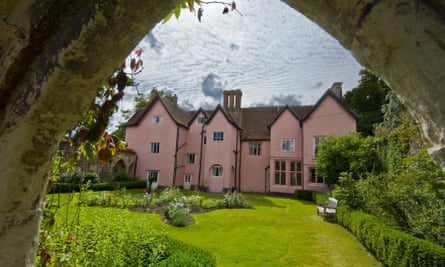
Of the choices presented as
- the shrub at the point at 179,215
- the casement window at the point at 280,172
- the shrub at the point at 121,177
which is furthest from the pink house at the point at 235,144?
the shrub at the point at 179,215

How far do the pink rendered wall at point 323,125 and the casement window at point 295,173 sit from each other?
3.06 ft

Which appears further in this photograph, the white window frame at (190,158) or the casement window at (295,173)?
the white window frame at (190,158)

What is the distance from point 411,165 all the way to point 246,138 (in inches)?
766

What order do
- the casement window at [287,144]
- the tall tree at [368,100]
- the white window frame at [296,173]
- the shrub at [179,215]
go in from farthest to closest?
the tall tree at [368,100] → the casement window at [287,144] → the white window frame at [296,173] → the shrub at [179,215]

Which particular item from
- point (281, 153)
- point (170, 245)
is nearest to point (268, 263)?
point (170, 245)

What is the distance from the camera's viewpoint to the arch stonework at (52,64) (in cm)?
93

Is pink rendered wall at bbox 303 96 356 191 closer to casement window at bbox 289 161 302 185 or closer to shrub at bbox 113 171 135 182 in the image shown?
casement window at bbox 289 161 302 185

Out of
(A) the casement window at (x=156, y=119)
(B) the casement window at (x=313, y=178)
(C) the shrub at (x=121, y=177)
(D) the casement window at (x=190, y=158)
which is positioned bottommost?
(C) the shrub at (x=121, y=177)

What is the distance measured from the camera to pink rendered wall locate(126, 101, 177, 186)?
2609 centimetres

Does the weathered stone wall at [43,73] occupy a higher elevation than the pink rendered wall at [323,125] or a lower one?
lower

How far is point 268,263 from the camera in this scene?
621cm

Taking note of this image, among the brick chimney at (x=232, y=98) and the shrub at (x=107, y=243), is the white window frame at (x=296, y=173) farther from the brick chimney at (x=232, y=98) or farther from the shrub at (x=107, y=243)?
the shrub at (x=107, y=243)

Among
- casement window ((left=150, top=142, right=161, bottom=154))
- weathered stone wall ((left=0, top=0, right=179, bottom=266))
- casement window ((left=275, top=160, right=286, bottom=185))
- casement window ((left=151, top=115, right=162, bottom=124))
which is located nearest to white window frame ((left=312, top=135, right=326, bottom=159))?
casement window ((left=275, top=160, right=286, bottom=185))

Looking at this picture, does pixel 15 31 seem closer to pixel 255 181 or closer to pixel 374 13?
pixel 374 13
